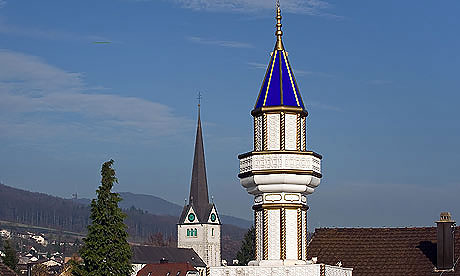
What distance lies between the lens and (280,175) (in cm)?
2183

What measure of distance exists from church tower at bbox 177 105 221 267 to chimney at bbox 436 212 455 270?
133 metres

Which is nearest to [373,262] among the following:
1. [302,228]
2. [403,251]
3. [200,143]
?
[403,251]

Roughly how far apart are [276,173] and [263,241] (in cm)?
165

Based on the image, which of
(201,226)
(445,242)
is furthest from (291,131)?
(201,226)

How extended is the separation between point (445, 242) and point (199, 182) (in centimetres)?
13300

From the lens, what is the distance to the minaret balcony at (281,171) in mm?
21844

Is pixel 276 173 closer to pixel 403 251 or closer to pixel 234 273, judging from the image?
pixel 234 273

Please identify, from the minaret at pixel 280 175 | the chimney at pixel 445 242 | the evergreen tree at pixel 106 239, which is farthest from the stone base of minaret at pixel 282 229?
the chimney at pixel 445 242

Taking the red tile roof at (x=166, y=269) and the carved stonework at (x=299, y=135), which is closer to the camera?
the carved stonework at (x=299, y=135)

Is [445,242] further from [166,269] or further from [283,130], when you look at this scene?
[166,269]

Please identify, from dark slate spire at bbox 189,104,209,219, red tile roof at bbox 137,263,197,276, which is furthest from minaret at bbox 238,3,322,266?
dark slate spire at bbox 189,104,209,219

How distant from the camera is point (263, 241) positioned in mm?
22156

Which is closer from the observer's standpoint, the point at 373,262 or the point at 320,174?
the point at 320,174

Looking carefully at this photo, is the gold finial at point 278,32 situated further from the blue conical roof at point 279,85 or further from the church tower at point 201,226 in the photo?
the church tower at point 201,226
